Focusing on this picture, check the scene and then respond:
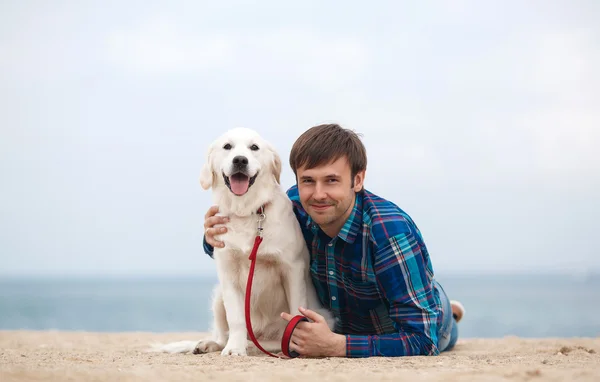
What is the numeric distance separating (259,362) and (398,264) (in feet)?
3.28

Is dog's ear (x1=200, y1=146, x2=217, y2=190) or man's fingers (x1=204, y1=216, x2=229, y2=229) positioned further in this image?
dog's ear (x1=200, y1=146, x2=217, y2=190)

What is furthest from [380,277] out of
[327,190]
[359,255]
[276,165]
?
[276,165]

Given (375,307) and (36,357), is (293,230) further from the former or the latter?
(36,357)

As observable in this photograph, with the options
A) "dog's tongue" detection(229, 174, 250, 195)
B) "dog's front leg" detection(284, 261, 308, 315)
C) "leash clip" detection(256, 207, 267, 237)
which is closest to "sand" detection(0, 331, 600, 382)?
"dog's front leg" detection(284, 261, 308, 315)

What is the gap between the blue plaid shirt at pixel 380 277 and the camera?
11.7ft

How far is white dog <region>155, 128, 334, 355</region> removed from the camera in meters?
3.91

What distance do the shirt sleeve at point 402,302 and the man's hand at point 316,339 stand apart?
0.07m

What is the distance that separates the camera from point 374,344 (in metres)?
3.58

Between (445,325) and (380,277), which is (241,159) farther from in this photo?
(445,325)

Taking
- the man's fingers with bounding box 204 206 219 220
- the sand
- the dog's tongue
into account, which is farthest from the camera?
the man's fingers with bounding box 204 206 219 220

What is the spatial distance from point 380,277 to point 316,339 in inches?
21.5

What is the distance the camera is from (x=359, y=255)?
146 inches

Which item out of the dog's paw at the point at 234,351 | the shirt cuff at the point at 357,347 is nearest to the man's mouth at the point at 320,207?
the shirt cuff at the point at 357,347

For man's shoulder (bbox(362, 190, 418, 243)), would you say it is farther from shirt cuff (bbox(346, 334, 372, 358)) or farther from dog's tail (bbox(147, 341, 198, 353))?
dog's tail (bbox(147, 341, 198, 353))
